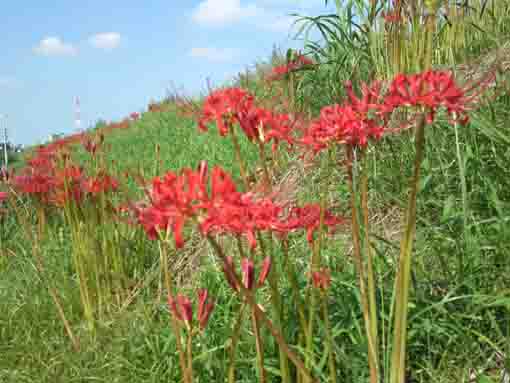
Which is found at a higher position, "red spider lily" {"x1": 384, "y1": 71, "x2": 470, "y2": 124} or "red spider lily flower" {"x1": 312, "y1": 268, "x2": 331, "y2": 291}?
"red spider lily" {"x1": 384, "y1": 71, "x2": 470, "y2": 124}

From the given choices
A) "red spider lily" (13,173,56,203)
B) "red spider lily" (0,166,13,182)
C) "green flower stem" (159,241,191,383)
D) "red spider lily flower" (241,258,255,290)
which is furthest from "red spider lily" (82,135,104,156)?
"red spider lily flower" (241,258,255,290)

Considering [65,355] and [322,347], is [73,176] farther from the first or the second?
[322,347]

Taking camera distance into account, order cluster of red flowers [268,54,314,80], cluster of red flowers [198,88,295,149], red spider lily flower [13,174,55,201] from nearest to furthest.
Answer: cluster of red flowers [198,88,295,149] → red spider lily flower [13,174,55,201] → cluster of red flowers [268,54,314,80]

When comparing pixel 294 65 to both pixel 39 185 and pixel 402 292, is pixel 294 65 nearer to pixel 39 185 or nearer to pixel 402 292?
pixel 39 185

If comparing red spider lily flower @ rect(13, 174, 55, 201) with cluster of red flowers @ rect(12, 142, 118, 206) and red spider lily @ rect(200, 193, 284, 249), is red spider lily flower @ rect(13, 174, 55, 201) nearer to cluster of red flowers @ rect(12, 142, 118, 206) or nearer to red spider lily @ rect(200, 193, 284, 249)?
cluster of red flowers @ rect(12, 142, 118, 206)

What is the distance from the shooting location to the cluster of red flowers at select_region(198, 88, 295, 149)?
4.58 ft

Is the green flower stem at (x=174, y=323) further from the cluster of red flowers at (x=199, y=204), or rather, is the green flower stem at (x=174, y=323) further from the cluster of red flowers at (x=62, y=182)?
the cluster of red flowers at (x=62, y=182)

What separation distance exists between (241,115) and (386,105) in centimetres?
39

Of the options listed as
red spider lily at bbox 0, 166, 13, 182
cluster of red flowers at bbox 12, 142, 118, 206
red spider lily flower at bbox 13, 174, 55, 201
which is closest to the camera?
cluster of red flowers at bbox 12, 142, 118, 206

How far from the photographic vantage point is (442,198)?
2.59 metres

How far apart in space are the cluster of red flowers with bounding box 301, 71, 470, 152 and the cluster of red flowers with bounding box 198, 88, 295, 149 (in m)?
0.12

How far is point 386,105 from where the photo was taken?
1188mm

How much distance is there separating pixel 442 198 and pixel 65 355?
190 cm

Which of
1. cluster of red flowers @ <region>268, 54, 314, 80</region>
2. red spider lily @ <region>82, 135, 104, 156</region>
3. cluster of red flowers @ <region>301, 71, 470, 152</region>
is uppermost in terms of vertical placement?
cluster of red flowers @ <region>268, 54, 314, 80</region>
